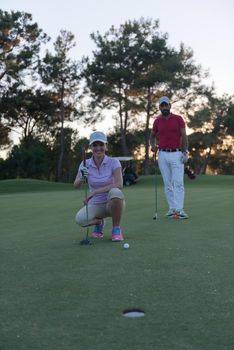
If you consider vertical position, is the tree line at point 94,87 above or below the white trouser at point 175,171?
above

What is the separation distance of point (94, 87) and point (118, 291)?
34.3m

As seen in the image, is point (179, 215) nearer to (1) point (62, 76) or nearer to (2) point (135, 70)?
(2) point (135, 70)

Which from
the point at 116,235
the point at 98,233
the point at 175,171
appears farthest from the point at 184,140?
the point at 116,235

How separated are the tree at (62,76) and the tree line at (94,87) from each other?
79 mm

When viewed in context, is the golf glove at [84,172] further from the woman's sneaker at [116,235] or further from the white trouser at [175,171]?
the white trouser at [175,171]

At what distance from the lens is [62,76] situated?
40094 mm

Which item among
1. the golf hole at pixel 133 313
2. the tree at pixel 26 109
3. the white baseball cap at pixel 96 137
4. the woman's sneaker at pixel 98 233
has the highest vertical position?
the tree at pixel 26 109

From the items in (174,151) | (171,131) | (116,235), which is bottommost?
(116,235)

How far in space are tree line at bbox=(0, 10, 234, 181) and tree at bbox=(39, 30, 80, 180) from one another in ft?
0.26

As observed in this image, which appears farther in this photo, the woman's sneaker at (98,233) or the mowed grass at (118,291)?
the woman's sneaker at (98,233)

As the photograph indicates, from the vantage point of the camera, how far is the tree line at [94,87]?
35.9 metres

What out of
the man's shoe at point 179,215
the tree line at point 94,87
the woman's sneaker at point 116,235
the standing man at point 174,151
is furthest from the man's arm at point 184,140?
the tree line at point 94,87

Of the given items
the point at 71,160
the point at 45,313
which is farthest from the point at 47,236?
the point at 71,160

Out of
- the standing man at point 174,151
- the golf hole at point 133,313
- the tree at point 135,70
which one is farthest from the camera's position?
the tree at point 135,70
